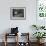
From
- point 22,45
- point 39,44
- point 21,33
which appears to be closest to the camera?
point 22,45

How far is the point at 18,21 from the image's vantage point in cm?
710

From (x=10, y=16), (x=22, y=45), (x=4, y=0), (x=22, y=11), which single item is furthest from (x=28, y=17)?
(x=22, y=45)

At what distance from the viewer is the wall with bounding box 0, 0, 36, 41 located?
7.04 m

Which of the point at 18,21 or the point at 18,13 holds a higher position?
the point at 18,13

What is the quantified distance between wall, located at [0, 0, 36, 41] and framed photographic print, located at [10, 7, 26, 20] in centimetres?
14

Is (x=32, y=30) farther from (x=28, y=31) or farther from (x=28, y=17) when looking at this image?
(x=28, y=17)

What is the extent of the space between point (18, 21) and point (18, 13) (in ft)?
1.21

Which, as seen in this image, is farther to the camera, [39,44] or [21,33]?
[21,33]

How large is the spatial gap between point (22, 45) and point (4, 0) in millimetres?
2805

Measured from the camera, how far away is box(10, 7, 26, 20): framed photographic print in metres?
7.05

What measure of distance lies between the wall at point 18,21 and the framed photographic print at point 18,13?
138mm

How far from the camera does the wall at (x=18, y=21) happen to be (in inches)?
277

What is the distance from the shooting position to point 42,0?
279 inches

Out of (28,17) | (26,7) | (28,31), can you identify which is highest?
(26,7)
